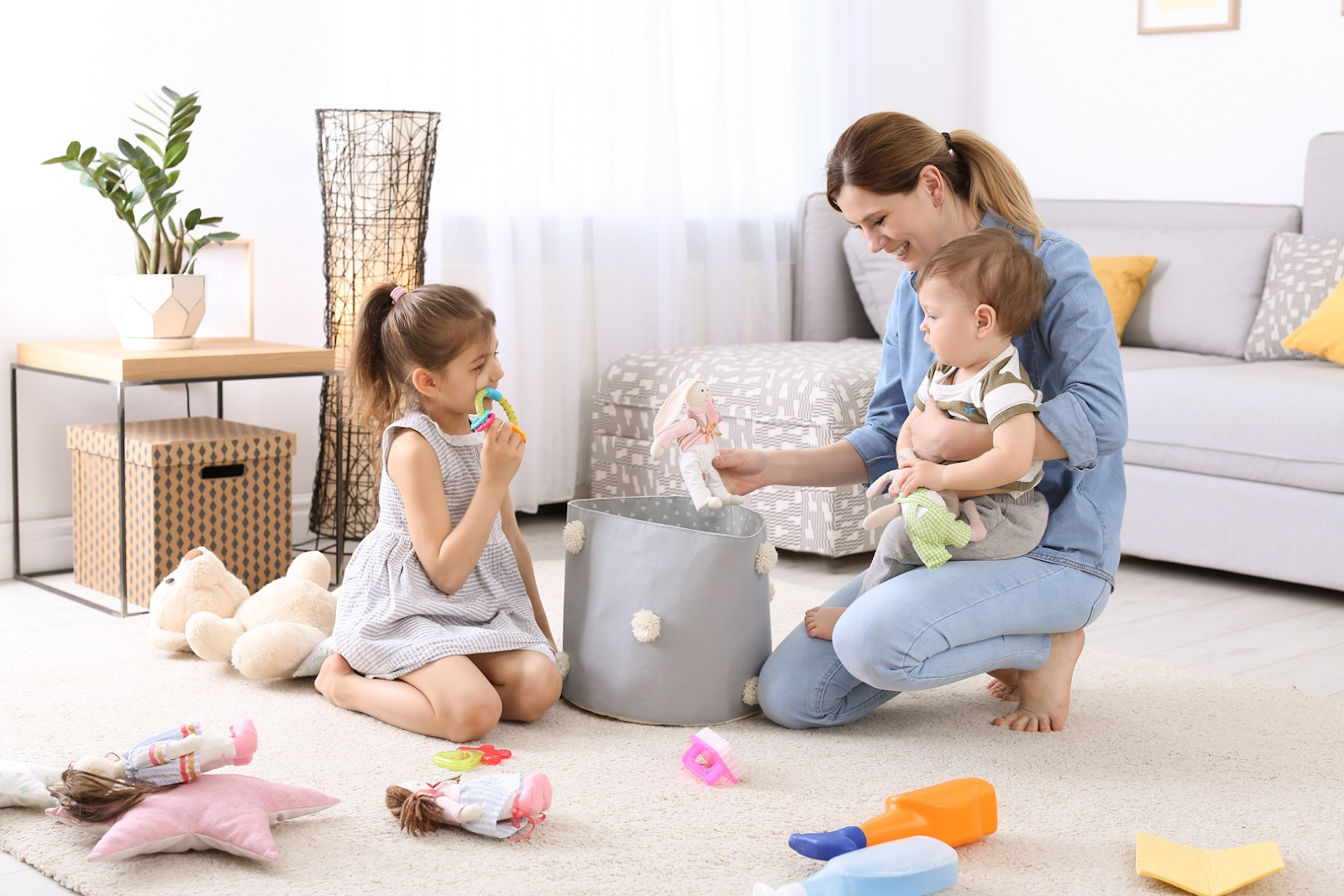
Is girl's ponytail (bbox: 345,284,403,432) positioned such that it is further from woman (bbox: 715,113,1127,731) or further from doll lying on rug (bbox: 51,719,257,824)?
doll lying on rug (bbox: 51,719,257,824)

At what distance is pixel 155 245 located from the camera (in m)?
2.69

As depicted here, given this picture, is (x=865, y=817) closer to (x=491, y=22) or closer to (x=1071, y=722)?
(x=1071, y=722)

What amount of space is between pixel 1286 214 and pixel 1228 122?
510 mm

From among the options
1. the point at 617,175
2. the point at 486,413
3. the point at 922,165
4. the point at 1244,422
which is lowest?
the point at 1244,422

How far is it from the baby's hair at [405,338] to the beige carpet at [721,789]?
0.47m

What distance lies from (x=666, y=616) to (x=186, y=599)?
2.87 ft

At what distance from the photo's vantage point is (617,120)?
3598 mm

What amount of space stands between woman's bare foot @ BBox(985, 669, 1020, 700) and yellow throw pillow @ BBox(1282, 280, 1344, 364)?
1494 millimetres

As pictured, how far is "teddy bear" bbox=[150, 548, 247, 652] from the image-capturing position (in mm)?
2244

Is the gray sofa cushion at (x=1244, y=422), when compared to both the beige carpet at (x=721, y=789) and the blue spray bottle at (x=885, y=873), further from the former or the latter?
the blue spray bottle at (x=885, y=873)

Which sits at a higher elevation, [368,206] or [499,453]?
[368,206]

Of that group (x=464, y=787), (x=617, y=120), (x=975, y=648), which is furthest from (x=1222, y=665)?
(x=617, y=120)

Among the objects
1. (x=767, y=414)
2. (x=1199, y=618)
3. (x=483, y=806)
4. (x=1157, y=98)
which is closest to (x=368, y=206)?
(x=767, y=414)

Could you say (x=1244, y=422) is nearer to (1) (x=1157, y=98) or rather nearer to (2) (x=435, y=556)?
(1) (x=1157, y=98)
